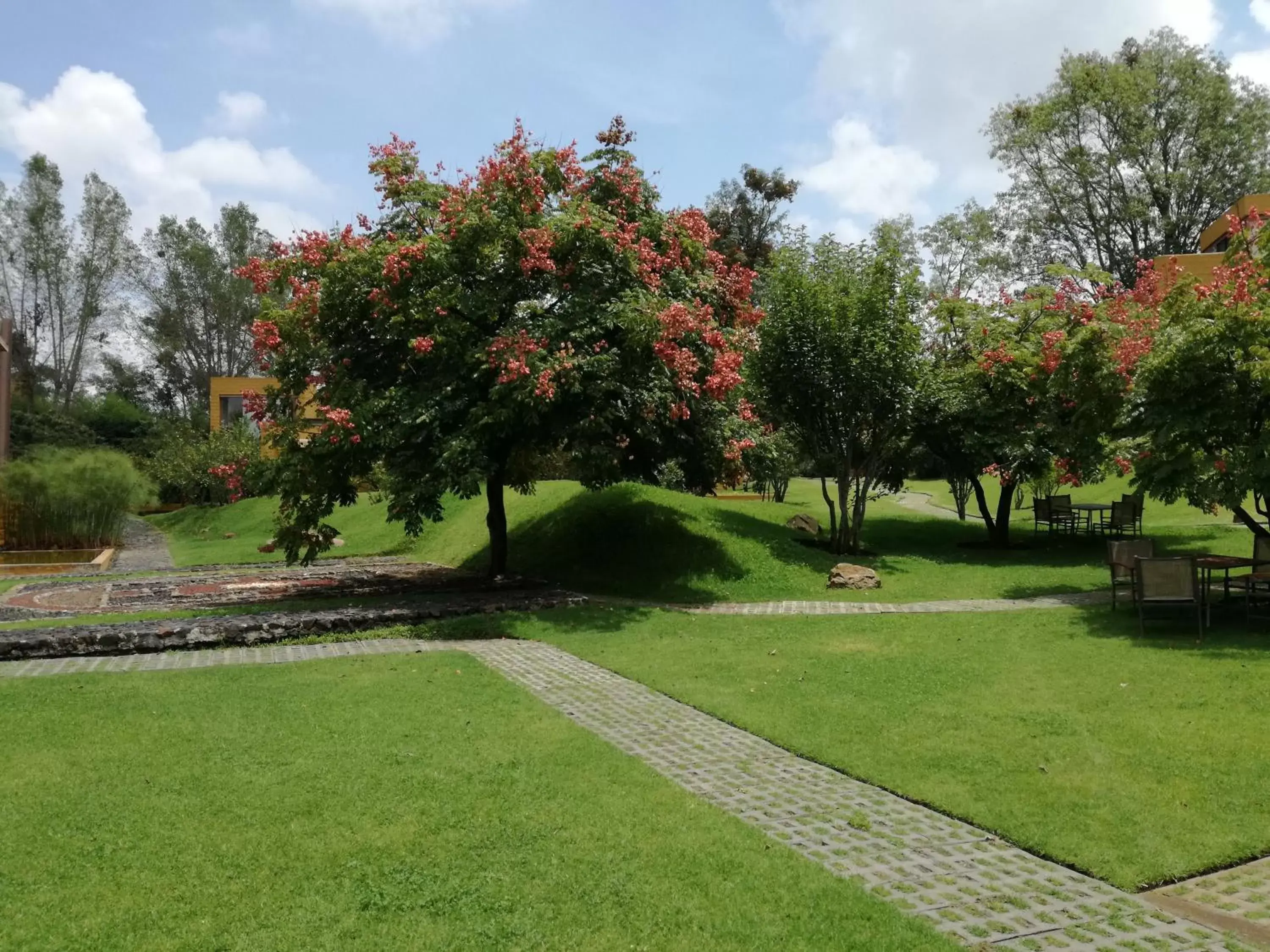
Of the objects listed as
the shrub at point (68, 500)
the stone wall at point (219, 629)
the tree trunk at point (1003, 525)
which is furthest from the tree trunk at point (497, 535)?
the shrub at point (68, 500)

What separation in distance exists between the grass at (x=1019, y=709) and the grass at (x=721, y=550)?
9.26ft

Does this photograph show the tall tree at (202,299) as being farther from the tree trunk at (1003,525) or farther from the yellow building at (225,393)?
the tree trunk at (1003,525)

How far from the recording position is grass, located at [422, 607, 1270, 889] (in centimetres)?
509

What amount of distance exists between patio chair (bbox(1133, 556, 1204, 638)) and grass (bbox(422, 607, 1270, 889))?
415 mm

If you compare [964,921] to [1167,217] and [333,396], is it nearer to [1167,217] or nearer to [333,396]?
[333,396]

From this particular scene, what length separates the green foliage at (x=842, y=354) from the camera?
17.3 m

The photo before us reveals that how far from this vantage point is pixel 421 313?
13211 millimetres

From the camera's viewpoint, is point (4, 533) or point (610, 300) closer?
point (610, 300)

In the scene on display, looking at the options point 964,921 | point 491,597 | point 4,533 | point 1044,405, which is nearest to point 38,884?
point 964,921

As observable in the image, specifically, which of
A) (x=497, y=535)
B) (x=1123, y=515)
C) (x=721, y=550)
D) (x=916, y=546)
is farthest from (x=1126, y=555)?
(x=497, y=535)

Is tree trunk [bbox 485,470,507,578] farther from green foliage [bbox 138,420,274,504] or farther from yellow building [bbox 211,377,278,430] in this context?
yellow building [bbox 211,377,278,430]

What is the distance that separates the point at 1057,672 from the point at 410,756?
6.04m

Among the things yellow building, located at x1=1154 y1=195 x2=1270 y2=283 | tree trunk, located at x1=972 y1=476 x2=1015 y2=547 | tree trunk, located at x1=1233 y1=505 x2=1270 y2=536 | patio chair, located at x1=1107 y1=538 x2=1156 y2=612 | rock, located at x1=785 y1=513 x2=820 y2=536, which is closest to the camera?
patio chair, located at x1=1107 y1=538 x2=1156 y2=612

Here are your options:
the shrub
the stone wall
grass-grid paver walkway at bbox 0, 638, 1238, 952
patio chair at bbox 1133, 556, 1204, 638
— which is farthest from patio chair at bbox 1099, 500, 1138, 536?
the shrub
